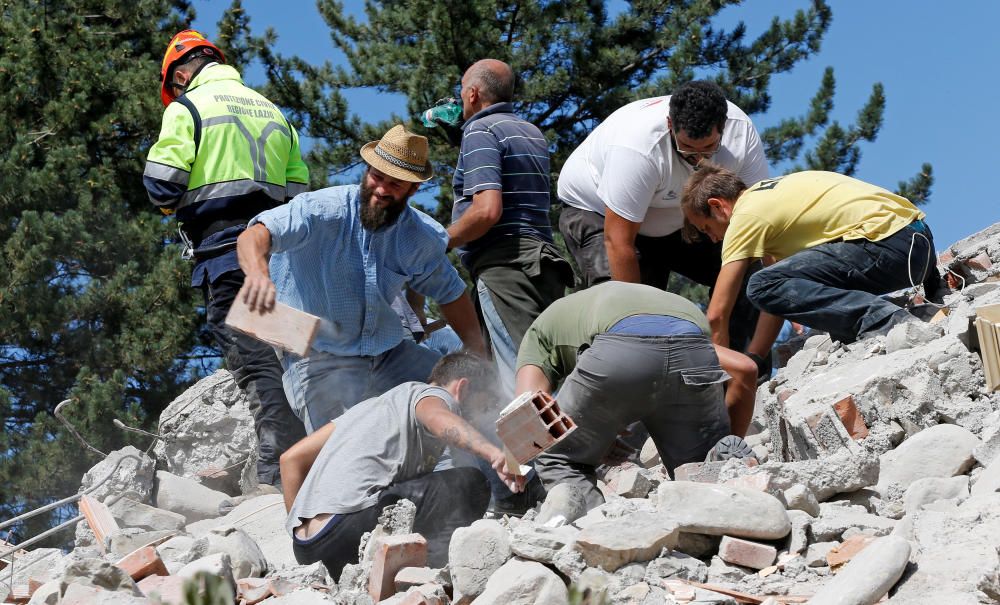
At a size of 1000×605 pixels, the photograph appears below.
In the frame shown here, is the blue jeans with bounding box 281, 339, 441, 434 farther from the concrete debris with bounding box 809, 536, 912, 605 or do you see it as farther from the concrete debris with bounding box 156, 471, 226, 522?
the concrete debris with bounding box 809, 536, 912, 605

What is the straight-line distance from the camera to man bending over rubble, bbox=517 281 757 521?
3.97m

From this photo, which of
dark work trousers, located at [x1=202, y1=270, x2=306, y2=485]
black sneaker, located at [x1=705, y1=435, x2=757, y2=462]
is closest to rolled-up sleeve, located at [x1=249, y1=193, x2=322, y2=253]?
dark work trousers, located at [x1=202, y1=270, x2=306, y2=485]

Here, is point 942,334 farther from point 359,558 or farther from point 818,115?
point 818,115

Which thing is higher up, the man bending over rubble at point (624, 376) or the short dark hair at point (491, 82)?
the short dark hair at point (491, 82)

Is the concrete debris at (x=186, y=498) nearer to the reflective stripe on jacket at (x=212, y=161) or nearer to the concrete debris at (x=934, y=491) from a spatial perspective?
the reflective stripe on jacket at (x=212, y=161)

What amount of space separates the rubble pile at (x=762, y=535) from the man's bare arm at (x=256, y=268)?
2.65 ft

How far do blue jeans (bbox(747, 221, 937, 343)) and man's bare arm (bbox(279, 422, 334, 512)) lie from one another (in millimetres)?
2121

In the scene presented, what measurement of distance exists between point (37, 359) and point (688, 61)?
19.7 feet

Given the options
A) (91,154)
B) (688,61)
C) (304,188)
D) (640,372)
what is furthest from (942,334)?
(91,154)

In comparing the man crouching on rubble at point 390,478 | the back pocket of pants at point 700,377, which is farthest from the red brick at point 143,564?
the back pocket of pants at point 700,377

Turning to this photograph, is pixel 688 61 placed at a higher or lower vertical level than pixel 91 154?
higher

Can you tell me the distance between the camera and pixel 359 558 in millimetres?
3746

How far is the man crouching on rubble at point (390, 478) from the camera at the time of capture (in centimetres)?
379

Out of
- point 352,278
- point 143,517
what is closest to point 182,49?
point 352,278
